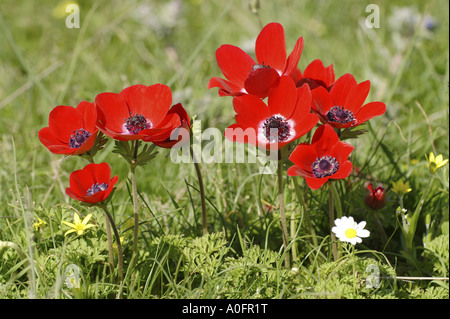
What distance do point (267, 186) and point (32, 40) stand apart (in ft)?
7.59

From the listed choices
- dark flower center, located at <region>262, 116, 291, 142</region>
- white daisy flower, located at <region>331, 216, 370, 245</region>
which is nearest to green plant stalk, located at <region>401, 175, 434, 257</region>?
white daisy flower, located at <region>331, 216, 370, 245</region>

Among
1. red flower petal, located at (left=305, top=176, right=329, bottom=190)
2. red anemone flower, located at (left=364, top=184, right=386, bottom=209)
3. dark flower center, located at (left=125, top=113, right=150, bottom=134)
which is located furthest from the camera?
red anemone flower, located at (left=364, top=184, right=386, bottom=209)

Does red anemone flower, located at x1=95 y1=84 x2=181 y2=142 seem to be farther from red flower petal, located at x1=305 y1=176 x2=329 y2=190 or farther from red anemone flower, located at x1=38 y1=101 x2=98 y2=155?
red flower petal, located at x1=305 y1=176 x2=329 y2=190

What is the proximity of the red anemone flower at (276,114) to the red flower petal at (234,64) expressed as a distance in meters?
0.13

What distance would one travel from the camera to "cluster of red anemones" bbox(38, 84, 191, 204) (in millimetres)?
1225

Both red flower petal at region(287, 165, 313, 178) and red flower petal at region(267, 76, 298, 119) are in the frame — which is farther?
red flower petal at region(267, 76, 298, 119)

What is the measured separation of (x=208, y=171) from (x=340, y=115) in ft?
2.35

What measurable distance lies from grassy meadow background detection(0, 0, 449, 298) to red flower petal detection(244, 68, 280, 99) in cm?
37

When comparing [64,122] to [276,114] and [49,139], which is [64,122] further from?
[276,114]

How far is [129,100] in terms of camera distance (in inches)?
53.9

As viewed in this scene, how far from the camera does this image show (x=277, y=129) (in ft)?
4.33

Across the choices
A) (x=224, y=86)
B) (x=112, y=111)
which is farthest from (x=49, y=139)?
(x=224, y=86)

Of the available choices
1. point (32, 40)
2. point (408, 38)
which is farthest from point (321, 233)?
point (32, 40)

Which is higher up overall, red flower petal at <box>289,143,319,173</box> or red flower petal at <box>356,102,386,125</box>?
red flower petal at <box>356,102,386,125</box>
